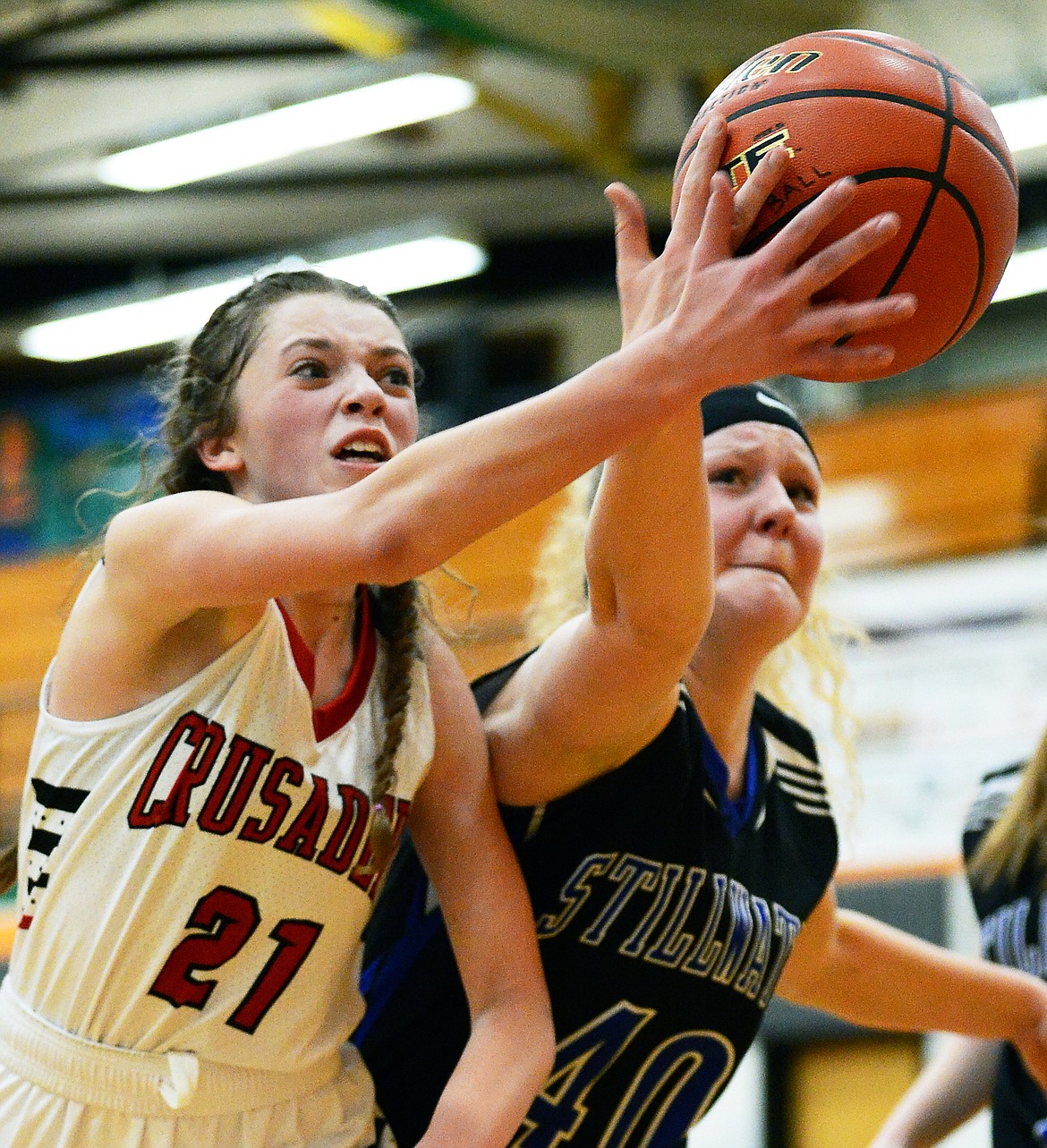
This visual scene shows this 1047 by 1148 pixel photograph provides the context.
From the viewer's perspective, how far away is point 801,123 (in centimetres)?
170

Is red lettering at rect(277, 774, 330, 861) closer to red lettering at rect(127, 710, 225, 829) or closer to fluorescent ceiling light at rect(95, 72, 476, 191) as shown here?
red lettering at rect(127, 710, 225, 829)

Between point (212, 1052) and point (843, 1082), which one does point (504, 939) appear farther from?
point (843, 1082)

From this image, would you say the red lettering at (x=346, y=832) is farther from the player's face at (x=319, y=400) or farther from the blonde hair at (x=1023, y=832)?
the blonde hair at (x=1023, y=832)

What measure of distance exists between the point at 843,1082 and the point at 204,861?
2490 mm

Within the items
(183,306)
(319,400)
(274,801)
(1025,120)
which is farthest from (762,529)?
(183,306)

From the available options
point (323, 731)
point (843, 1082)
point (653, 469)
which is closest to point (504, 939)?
point (323, 731)

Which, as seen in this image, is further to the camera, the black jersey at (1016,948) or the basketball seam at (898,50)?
the black jersey at (1016,948)

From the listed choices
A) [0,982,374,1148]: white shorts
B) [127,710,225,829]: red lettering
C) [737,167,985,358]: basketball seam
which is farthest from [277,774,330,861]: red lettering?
[737,167,985,358]: basketball seam

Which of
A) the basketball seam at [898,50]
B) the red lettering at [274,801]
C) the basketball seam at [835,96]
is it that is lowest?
the red lettering at [274,801]

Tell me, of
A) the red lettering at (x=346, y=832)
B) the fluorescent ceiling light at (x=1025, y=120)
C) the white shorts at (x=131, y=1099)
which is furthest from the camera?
the fluorescent ceiling light at (x=1025, y=120)

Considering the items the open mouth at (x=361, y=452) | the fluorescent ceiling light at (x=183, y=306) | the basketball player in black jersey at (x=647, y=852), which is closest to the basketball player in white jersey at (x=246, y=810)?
the open mouth at (x=361, y=452)

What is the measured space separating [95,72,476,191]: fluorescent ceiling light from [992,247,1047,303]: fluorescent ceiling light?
4.20 metres

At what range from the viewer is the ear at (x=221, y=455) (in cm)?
209

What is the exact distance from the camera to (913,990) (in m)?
2.92
